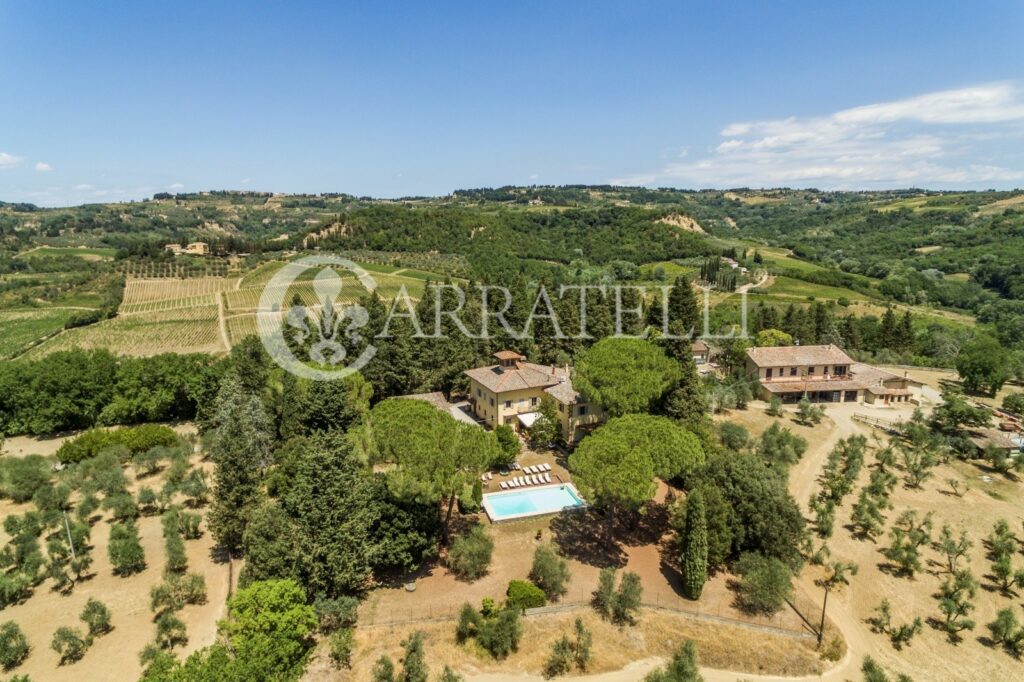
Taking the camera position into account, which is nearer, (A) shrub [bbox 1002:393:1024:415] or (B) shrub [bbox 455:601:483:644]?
(B) shrub [bbox 455:601:483:644]

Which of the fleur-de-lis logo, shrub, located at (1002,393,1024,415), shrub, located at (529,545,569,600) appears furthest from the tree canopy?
shrub, located at (1002,393,1024,415)

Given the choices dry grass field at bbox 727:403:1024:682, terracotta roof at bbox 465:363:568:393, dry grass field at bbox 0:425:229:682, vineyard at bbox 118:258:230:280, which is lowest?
dry grass field at bbox 727:403:1024:682

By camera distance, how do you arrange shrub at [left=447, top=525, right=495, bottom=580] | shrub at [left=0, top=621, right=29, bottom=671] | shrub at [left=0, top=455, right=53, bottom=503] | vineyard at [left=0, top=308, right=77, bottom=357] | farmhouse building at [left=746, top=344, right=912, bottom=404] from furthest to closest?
1. vineyard at [left=0, top=308, right=77, bottom=357]
2. farmhouse building at [left=746, top=344, right=912, bottom=404]
3. shrub at [left=0, top=455, right=53, bottom=503]
4. shrub at [left=447, top=525, right=495, bottom=580]
5. shrub at [left=0, top=621, right=29, bottom=671]

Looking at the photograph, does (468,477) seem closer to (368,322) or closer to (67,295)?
Result: (368,322)

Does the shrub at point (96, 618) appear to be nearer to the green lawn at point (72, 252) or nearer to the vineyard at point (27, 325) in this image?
the vineyard at point (27, 325)

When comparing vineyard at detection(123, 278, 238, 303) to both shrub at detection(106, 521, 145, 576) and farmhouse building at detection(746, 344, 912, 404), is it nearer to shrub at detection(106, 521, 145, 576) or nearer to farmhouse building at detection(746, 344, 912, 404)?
shrub at detection(106, 521, 145, 576)

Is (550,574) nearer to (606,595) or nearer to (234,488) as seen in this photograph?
(606,595)
